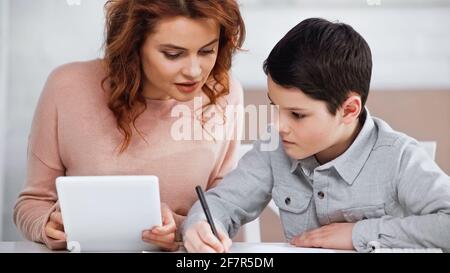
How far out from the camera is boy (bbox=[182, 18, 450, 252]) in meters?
1.23

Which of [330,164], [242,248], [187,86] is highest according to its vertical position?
[187,86]

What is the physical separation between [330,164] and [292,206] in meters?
0.09

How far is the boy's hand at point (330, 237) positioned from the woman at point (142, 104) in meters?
0.18

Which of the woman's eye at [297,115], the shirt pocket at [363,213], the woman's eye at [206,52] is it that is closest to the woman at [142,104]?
the woman's eye at [206,52]

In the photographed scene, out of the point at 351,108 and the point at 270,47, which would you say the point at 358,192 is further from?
the point at 270,47

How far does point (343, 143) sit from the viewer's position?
1310 mm

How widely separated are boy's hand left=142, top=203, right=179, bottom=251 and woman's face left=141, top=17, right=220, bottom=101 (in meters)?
0.21

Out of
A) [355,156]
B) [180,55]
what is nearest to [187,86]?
[180,55]

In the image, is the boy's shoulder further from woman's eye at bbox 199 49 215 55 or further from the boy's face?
woman's eye at bbox 199 49 215 55

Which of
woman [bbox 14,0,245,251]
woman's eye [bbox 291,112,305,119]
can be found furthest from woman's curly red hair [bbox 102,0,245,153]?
woman's eye [bbox 291,112,305,119]

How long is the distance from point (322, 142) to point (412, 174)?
143mm

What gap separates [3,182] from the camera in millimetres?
1318
